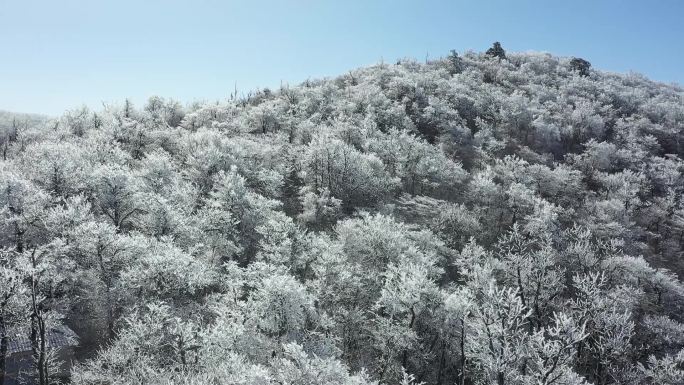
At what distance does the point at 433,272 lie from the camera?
51.4 metres

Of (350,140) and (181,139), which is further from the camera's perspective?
(350,140)

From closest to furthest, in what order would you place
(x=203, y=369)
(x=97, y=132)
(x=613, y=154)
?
(x=203, y=369) → (x=97, y=132) → (x=613, y=154)

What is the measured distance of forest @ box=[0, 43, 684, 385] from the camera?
1233 inches

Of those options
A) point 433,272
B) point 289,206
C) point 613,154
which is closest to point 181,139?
point 289,206

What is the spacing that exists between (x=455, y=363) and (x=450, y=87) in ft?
353

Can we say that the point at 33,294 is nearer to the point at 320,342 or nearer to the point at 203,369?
the point at 203,369

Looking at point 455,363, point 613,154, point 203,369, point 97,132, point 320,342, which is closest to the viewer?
point 203,369

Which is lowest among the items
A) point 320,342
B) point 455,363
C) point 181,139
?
point 455,363

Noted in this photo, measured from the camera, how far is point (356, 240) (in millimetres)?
55281

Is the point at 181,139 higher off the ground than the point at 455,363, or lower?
higher

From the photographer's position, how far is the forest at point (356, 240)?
31328mm

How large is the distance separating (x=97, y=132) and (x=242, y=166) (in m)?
33.8

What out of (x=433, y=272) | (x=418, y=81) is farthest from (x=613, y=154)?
(x=433, y=272)

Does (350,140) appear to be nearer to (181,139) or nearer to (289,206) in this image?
(289,206)
